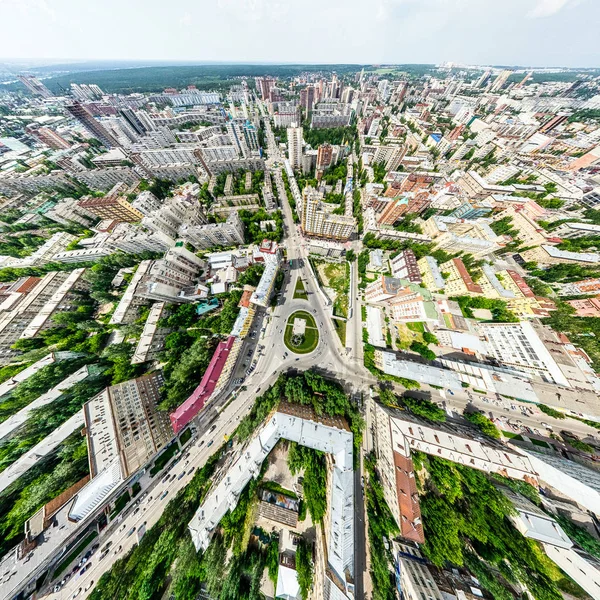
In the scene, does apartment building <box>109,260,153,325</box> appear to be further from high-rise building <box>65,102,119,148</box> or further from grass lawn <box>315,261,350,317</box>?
high-rise building <box>65,102,119,148</box>

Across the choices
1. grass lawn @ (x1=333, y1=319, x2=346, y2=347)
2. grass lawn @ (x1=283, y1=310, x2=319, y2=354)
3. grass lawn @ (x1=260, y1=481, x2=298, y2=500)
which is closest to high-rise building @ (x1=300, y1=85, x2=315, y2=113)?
grass lawn @ (x1=283, y1=310, x2=319, y2=354)

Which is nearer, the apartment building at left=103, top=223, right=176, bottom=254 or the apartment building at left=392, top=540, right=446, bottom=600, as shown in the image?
the apartment building at left=392, top=540, right=446, bottom=600

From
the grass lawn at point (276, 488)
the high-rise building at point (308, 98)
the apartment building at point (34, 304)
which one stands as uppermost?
the high-rise building at point (308, 98)

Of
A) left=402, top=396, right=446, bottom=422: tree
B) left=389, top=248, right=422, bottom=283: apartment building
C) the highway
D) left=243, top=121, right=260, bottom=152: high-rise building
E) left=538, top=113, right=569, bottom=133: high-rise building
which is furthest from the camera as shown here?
left=538, top=113, right=569, bottom=133: high-rise building

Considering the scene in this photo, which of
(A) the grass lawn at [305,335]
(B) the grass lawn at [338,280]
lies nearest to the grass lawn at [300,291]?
(A) the grass lawn at [305,335]

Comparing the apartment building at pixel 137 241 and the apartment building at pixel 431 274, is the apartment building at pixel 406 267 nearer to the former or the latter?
the apartment building at pixel 431 274
